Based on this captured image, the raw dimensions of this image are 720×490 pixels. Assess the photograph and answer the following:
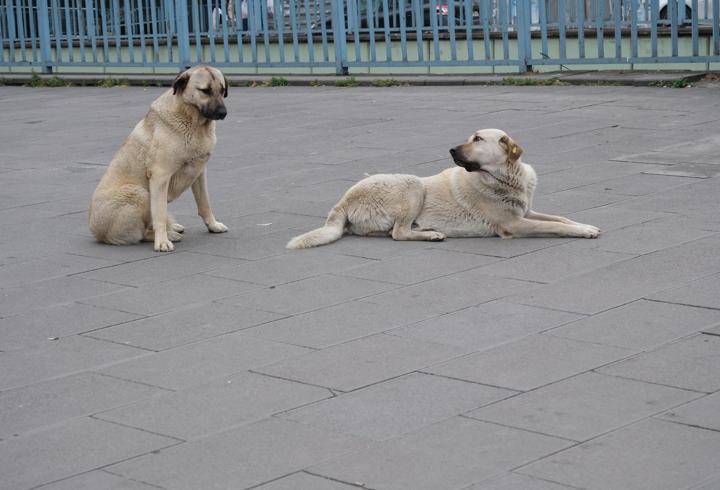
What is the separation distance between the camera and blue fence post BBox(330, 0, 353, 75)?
1823cm

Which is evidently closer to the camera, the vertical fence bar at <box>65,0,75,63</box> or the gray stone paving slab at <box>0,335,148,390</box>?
the gray stone paving slab at <box>0,335,148,390</box>

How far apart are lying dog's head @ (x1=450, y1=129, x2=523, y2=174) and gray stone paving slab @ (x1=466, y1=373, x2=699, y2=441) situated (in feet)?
9.30

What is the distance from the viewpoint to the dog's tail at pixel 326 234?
7711mm

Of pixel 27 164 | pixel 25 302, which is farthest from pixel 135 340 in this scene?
pixel 27 164

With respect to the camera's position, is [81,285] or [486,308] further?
[81,285]

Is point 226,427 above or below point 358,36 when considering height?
below

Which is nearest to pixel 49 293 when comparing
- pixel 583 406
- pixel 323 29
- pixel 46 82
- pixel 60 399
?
pixel 60 399

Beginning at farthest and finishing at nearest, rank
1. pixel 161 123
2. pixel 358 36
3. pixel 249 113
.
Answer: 1. pixel 358 36
2. pixel 249 113
3. pixel 161 123

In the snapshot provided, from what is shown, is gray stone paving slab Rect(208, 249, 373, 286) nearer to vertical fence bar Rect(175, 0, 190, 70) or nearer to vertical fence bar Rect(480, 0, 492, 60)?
vertical fence bar Rect(480, 0, 492, 60)

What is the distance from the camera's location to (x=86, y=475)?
4.26 meters

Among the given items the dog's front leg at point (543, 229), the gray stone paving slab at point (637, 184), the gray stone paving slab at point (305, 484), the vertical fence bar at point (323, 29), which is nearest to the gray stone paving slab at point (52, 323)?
the gray stone paving slab at point (305, 484)

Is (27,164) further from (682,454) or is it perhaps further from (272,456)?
(682,454)

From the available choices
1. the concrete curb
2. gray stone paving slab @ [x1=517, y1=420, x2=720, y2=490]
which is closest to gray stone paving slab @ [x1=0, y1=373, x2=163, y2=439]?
gray stone paving slab @ [x1=517, y1=420, x2=720, y2=490]

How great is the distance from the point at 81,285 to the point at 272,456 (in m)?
3.19
